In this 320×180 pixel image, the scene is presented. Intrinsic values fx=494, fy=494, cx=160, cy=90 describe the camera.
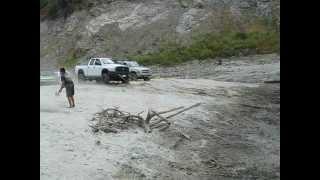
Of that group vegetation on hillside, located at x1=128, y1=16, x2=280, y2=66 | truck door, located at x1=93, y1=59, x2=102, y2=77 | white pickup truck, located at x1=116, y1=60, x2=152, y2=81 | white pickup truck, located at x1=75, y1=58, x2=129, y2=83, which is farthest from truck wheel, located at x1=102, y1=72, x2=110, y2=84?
vegetation on hillside, located at x1=128, y1=16, x2=280, y2=66

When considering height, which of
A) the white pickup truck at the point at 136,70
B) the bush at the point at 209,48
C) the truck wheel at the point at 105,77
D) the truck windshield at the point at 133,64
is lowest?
the truck wheel at the point at 105,77

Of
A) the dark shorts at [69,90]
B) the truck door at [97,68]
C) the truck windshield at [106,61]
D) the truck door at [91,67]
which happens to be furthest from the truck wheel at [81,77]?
the dark shorts at [69,90]

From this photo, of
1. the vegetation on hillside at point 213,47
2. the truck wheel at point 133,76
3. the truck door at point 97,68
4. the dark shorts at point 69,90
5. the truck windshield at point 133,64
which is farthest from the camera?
the vegetation on hillside at point 213,47

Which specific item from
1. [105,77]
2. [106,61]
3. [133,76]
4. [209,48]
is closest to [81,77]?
[105,77]

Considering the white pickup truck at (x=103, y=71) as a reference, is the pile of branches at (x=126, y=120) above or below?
below

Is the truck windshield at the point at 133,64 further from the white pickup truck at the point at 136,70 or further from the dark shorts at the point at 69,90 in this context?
the dark shorts at the point at 69,90

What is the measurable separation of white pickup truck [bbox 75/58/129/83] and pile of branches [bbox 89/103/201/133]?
1392mm

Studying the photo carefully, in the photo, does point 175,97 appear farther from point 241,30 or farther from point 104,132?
point 241,30

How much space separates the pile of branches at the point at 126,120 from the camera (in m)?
10.7

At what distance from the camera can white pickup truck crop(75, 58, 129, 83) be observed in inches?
476

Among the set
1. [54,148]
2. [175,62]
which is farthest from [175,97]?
[54,148]

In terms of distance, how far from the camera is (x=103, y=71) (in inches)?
476

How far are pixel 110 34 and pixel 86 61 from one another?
5.25 ft

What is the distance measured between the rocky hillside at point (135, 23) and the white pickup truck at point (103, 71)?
360 mm
